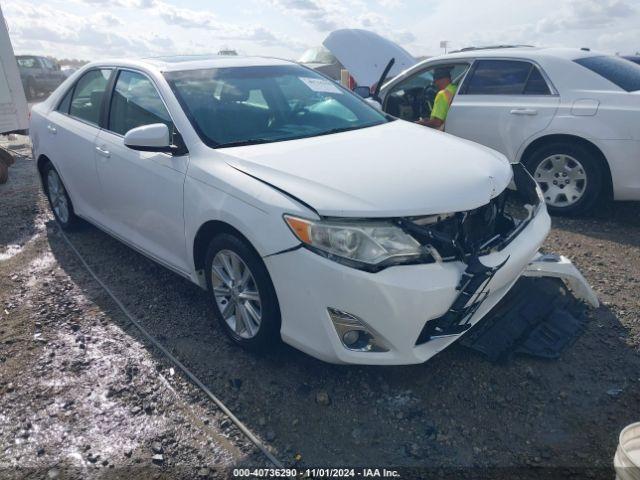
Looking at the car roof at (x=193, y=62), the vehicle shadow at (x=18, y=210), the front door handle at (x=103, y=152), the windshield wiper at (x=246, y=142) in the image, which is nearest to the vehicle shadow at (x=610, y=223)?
the car roof at (x=193, y=62)

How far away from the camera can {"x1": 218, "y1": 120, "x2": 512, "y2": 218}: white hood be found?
2471mm

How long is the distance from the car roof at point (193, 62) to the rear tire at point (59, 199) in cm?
132

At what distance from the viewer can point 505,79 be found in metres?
5.57

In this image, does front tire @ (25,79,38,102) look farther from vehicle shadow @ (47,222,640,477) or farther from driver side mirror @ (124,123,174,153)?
vehicle shadow @ (47,222,640,477)

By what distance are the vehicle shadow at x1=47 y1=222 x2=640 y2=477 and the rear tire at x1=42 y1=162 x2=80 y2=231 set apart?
2.13 m

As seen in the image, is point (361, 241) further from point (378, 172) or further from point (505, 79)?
point (505, 79)

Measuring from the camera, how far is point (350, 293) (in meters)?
2.38

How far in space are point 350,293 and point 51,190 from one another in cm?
409

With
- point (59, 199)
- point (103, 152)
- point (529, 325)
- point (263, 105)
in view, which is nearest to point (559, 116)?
point (529, 325)

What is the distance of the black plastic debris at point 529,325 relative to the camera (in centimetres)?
300

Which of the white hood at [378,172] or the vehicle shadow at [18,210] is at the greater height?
the white hood at [378,172]

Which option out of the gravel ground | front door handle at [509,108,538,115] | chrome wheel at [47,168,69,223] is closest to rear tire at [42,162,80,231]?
chrome wheel at [47,168,69,223]

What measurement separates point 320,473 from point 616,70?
15.9 ft

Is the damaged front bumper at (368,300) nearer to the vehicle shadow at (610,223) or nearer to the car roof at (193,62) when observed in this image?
the car roof at (193,62)
